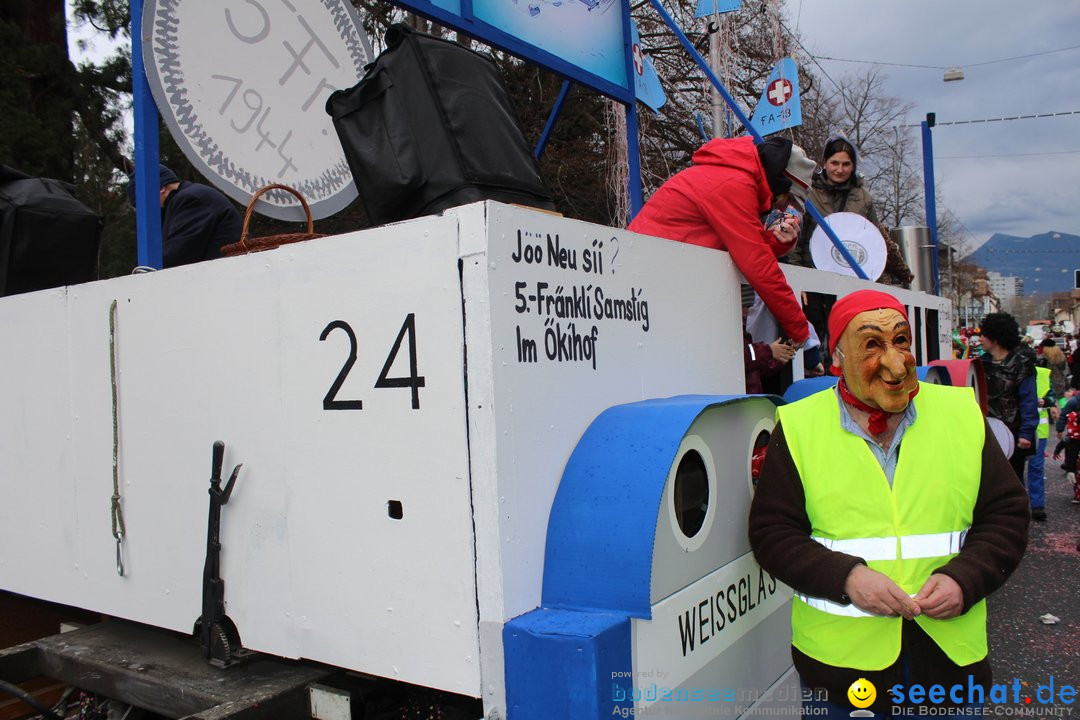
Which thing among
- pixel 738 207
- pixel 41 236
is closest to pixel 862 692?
pixel 738 207

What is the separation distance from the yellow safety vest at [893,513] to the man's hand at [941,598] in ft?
0.29

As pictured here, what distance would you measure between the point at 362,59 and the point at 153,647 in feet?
8.95

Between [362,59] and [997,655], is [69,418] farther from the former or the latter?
[997,655]

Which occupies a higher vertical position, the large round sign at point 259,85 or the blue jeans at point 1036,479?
the large round sign at point 259,85

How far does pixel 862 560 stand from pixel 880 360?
500 mm

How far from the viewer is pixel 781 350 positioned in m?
3.19

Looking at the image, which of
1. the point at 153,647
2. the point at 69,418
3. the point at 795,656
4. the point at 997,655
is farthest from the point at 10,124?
the point at 997,655

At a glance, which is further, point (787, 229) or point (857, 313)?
point (787, 229)

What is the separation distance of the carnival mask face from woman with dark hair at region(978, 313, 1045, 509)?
19.2ft

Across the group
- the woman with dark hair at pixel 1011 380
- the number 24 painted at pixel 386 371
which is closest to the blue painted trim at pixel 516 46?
the number 24 painted at pixel 386 371

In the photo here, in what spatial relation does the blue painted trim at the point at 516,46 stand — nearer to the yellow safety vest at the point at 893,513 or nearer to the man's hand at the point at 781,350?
the man's hand at the point at 781,350

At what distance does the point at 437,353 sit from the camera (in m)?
1.78

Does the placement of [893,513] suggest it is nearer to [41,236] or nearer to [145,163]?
A: [145,163]

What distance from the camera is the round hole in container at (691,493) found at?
1998 mm
